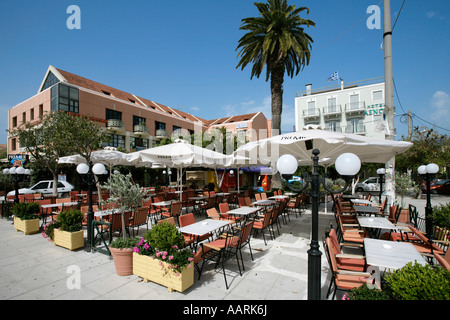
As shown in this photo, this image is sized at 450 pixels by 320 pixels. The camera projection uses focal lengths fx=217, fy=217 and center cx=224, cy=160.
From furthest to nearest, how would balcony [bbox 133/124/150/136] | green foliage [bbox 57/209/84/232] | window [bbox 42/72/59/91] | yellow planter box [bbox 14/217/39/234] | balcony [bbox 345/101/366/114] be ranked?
balcony [bbox 345/101/366/114], balcony [bbox 133/124/150/136], window [bbox 42/72/59/91], yellow planter box [bbox 14/217/39/234], green foliage [bbox 57/209/84/232]

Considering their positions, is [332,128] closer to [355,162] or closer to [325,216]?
[325,216]

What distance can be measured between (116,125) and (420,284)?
94.5 feet

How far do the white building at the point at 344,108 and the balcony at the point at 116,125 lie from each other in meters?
28.4

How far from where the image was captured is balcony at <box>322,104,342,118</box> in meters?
35.5

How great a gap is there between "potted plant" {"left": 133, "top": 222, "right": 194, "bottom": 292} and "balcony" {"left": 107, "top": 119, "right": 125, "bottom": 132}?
990 inches

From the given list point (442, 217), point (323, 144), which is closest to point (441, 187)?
point (442, 217)

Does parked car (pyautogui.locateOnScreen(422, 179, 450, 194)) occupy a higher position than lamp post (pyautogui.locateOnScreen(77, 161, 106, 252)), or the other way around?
lamp post (pyautogui.locateOnScreen(77, 161, 106, 252))

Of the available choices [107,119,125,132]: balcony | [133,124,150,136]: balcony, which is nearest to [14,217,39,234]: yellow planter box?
[107,119,125,132]: balcony

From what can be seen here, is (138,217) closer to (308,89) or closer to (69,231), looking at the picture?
(69,231)

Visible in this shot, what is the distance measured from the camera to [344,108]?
115ft

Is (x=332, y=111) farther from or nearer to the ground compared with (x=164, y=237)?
farther from the ground

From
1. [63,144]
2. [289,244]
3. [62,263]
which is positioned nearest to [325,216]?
[289,244]

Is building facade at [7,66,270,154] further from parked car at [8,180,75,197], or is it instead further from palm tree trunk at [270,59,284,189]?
palm tree trunk at [270,59,284,189]

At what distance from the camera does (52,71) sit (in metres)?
24.1
